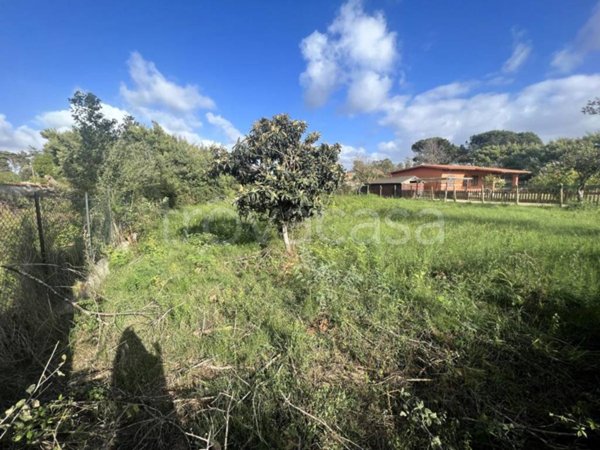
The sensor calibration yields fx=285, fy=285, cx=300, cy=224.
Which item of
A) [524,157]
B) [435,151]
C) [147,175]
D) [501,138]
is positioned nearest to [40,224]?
[147,175]

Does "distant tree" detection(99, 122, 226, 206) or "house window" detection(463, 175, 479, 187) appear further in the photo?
"house window" detection(463, 175, 479, 187)

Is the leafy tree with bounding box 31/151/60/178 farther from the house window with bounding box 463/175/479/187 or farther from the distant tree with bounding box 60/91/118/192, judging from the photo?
the house window with bounding box 463/175/479/187

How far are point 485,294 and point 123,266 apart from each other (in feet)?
19.4

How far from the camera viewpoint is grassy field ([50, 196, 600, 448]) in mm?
2172

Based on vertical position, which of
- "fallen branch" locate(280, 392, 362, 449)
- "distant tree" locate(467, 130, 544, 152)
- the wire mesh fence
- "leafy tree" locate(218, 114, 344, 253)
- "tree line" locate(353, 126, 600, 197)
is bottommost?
"fallen branch" locate(280, 392, 362, 449)

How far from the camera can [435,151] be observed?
4934cm

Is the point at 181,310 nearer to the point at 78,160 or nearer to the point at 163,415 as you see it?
the point at 163,415

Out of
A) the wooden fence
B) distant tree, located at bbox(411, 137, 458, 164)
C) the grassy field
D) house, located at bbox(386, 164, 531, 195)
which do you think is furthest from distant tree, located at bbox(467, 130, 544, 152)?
the grassy field

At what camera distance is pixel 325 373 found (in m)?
2.68

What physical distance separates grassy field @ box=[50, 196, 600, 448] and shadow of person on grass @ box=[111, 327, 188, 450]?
0.04ft

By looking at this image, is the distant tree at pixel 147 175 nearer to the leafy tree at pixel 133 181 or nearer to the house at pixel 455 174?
the leafy tree at pixel 133 181

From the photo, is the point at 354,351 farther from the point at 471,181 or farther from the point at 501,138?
the point at 501,138

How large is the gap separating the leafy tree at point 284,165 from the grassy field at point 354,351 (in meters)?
0.95

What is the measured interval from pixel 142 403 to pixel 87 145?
849 centimetres
